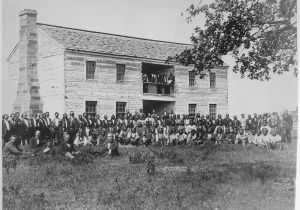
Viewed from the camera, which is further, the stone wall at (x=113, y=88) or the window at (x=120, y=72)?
the window at (x=120, y=72)

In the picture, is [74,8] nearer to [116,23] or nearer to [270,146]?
[116,23]

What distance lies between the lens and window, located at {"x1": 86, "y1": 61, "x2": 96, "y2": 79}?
15.3m

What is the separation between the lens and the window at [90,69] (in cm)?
1532

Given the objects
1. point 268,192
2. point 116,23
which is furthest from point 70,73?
point 268,192

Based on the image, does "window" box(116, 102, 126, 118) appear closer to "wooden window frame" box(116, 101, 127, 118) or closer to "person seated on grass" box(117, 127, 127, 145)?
"wooden window frame" box(116, 101, 127, 118)

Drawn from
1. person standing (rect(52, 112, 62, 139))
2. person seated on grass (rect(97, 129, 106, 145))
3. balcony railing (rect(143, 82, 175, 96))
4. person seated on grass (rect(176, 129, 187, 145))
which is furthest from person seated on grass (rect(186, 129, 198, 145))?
person standing (rect(52, 112, 62, 139))

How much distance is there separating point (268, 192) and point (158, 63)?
9.36 meters

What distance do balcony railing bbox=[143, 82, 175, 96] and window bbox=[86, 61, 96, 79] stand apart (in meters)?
2.21

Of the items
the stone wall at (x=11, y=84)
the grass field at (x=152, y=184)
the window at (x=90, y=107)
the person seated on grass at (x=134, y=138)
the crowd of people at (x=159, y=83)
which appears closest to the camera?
the grass field at (x=152, y=184)

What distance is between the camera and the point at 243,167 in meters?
9.08

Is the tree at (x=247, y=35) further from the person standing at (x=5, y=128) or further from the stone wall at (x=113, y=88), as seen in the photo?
the stone wall at (x=113, y=88)

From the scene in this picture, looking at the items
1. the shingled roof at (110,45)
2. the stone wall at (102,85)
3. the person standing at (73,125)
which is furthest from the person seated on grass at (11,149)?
the stone wall at (102,85)

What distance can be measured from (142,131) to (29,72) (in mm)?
4277

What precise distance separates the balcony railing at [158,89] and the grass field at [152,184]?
7076 millimetres
